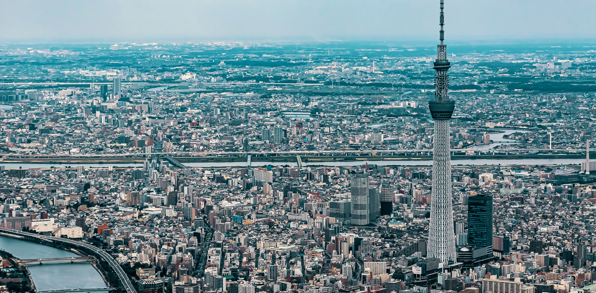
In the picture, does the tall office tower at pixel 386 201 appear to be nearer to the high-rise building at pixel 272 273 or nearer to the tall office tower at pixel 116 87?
the high-rise building at pixel 272 273

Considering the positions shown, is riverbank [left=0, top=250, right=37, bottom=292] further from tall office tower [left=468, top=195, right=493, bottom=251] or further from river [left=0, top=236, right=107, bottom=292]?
tall office tower [left=468, top=195, right=493, bottom=251]

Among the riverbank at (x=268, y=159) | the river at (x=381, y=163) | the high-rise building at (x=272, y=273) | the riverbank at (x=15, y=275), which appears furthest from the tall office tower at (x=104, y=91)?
the high-rise building at (x=272, y=273)

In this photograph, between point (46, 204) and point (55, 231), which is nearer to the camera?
point (55, 231)

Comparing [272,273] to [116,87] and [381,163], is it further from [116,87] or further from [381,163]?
[116,87]

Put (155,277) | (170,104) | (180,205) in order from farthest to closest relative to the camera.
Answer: (170,104)
(180,205)
(155,277)

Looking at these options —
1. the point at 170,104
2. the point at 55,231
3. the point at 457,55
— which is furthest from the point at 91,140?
the point at 457,55

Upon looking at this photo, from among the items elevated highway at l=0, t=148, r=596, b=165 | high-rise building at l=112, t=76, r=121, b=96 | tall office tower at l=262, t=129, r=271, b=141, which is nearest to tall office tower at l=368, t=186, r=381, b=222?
elevated highway at l=0, t=148, r=596, b=165

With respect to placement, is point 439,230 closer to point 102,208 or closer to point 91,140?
point 102,208
